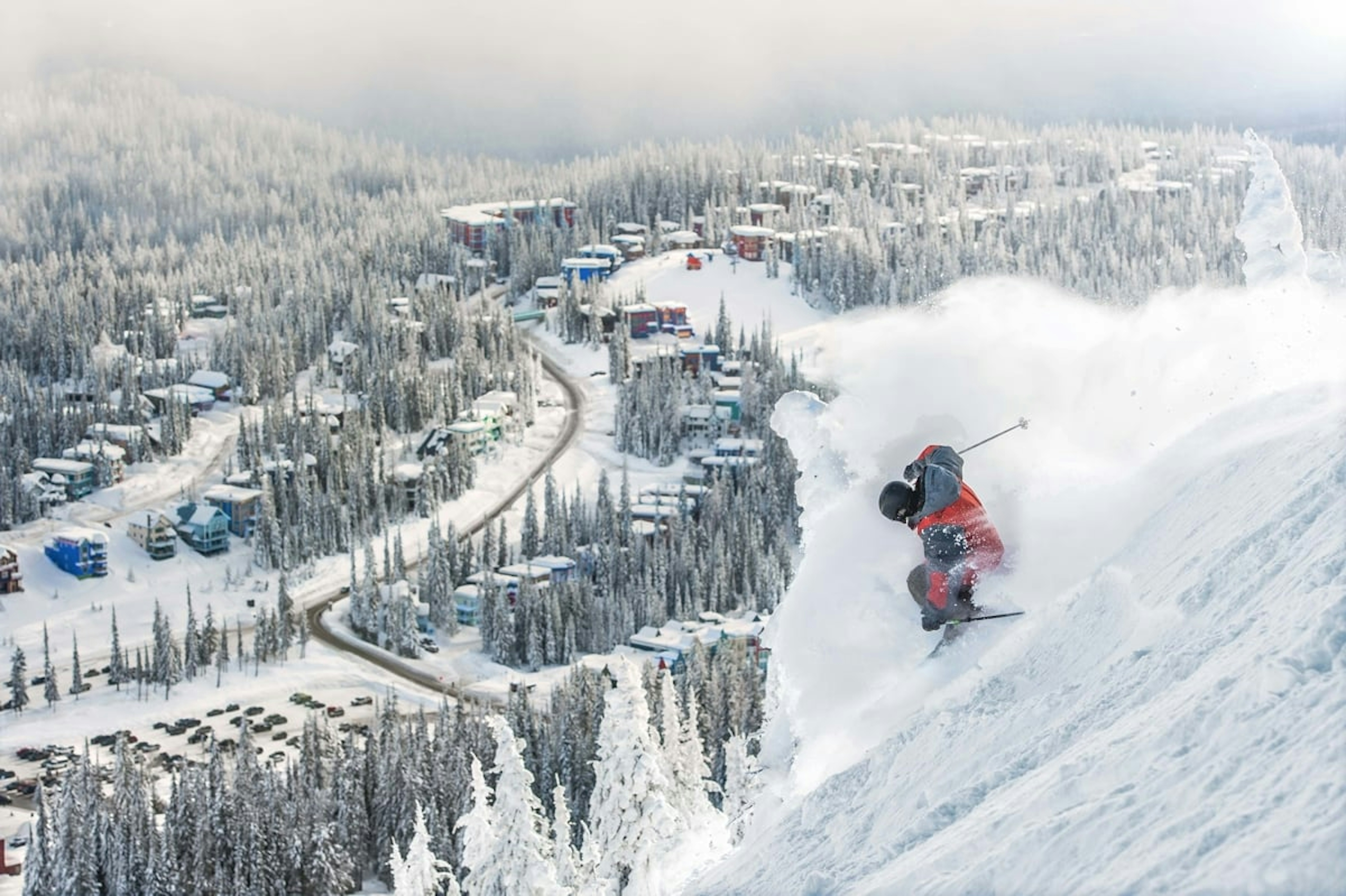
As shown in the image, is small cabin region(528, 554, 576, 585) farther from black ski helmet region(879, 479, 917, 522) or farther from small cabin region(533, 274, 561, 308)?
black ski helmet region(879, 479, 917, 522)

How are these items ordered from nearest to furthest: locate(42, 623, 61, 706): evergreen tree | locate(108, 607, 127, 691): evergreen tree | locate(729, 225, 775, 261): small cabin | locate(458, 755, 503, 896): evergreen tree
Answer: locate(458, 755, 503, 896): evergreen tree
locate(42, 623, 61, 706): evergreen tree
locate(108, 607, 127, 691): evergreen tree
locate(729, 225, 775, 261): small cabin

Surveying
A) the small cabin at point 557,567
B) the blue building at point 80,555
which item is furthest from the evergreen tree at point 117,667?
the small cabin at point 557,567

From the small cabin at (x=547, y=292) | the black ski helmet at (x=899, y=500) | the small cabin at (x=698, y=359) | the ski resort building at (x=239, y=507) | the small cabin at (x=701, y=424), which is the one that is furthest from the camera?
the small cabin at (x=547, y=292)

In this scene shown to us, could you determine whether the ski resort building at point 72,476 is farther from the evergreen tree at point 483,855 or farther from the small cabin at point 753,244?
the evergreen tree at point 483,855

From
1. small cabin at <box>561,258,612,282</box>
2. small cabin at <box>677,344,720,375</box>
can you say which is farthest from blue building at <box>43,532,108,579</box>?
small cabin at <box>561,258,612,282</box>

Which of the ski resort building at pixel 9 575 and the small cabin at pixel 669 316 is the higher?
the small cabin at pixel 669 316

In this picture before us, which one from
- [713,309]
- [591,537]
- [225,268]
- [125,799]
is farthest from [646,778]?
[225,268]
